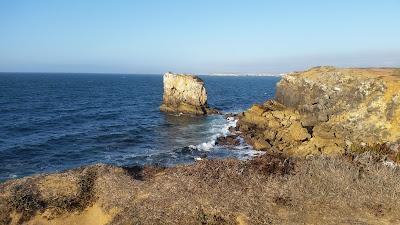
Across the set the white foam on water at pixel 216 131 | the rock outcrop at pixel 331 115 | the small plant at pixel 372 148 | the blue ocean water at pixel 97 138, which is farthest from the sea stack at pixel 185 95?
the small plant at pixel 372 148

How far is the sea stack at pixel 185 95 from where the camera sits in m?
73.2

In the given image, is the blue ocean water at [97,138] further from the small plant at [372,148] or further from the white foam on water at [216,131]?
the small plant at [372,148]

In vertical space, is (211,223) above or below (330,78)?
below

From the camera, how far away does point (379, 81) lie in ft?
133

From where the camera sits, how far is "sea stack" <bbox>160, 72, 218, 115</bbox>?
2881 inches

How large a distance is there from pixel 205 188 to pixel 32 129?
44.6 m

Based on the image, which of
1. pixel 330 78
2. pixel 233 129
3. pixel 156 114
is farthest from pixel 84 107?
pixel 330 78

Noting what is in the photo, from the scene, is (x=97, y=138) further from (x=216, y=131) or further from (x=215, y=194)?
(x=215, y=194)

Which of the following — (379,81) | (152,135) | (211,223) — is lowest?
(152,135)

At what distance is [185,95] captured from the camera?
7538 centimetres

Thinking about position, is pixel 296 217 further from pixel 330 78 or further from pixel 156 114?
pixel 156 114

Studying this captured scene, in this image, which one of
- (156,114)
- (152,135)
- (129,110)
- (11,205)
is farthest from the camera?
(129,110)

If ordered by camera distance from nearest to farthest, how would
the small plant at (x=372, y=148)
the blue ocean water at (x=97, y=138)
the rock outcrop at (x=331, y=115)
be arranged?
1. the small plant at (x=372, y=148)
2. the rock outcrop at (x=331, y=115)
3. the blue ocean water at (x=97, y=138)

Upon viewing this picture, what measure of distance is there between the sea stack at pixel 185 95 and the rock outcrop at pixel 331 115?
21152mm
